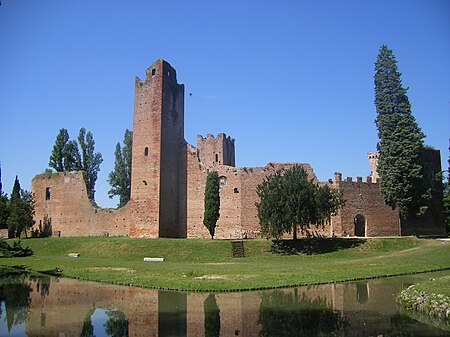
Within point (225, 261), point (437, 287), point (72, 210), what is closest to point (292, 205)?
point (225, 261)

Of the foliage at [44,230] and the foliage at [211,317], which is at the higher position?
the foliage at [44,230]

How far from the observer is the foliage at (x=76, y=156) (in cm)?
4950

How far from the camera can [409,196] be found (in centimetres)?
3419

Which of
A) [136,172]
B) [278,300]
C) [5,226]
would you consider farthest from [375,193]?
[5,226]

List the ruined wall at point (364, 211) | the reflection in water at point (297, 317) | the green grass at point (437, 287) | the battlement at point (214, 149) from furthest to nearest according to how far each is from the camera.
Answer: the battlement at point (214, 149)
the ruined wall at point (364, 211)
the green grass at point (437, 287)
the reflection in water at point (297, 317)

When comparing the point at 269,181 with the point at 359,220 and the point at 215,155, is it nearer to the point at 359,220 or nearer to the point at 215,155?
the point at 359,220

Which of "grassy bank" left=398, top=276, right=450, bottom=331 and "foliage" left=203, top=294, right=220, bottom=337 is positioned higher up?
"grassy bank" left=398, top=276, right=450, bottom=331

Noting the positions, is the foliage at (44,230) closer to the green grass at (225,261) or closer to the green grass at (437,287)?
the green grass at (225,261)

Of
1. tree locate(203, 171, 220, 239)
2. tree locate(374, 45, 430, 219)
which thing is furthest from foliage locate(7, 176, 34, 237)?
tree locate(374, 45, 430, 219)

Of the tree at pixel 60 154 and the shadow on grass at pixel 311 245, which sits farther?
the tree at pixel 60 154

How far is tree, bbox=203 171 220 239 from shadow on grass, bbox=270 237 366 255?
5514 mm

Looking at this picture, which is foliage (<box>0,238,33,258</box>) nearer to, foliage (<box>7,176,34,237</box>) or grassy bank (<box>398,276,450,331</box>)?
foliage (<box>7,176,34,237</box>)

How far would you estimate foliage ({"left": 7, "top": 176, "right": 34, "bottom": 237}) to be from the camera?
136ft

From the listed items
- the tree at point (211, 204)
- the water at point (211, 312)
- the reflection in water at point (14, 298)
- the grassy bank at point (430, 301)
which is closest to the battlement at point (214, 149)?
the tree at point (211, 204)
